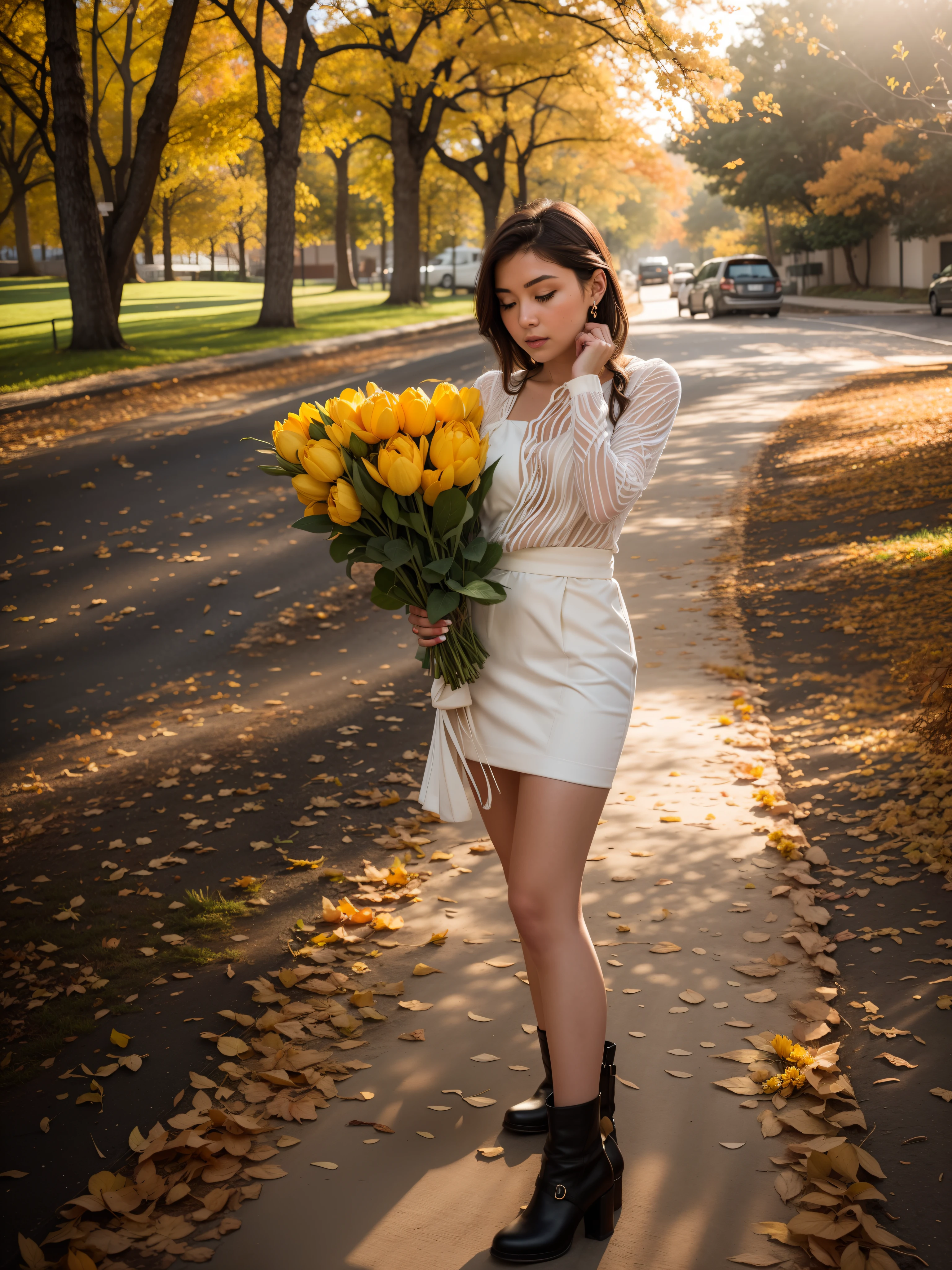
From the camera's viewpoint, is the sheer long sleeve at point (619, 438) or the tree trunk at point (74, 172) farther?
the tree trunk at point (74, 172)

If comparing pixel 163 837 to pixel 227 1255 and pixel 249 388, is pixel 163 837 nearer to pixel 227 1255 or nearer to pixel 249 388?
pixel 227 1255

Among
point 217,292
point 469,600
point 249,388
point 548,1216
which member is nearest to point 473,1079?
point 548,1216

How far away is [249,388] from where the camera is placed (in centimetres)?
1639

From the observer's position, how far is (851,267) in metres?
42.5

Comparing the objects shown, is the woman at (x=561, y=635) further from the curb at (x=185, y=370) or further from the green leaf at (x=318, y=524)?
Result: the curb at (x=185, y=370)

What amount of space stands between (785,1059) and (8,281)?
4656 centimetres

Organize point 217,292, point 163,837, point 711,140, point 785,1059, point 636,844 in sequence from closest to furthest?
point 785,1059, point 636,844, point 163,837, point 217,292, point 711,140

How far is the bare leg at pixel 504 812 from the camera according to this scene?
2.66 metres

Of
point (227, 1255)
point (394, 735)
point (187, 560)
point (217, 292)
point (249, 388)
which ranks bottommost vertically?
point (227, 1255)

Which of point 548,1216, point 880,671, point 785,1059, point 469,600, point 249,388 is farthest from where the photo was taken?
point 249,388

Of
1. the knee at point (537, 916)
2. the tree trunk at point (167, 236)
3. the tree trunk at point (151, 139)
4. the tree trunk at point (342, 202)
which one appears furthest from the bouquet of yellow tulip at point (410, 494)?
the tree trunk at point (167, 236)

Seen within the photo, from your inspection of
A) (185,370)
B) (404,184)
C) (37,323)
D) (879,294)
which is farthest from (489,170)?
(185,370)

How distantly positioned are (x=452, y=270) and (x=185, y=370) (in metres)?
36.4

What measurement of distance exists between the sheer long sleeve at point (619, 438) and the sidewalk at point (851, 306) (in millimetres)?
29374
